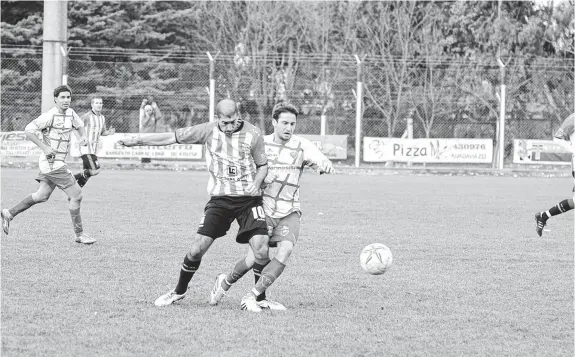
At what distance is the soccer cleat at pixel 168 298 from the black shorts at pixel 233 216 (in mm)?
523

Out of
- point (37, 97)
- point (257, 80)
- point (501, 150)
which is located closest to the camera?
point (501, 150)

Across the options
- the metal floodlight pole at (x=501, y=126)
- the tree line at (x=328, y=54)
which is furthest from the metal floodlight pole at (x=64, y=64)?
the metal floodlight pole at (x=501, y=126)

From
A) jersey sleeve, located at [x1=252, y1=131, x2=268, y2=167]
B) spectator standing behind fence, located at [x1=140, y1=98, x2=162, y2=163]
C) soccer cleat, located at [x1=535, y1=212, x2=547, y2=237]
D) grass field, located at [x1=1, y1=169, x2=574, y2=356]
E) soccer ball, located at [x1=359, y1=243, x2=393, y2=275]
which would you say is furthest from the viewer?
spectator standing behind fence, located at [x1=140, y1=98, x2=162, y2=163]

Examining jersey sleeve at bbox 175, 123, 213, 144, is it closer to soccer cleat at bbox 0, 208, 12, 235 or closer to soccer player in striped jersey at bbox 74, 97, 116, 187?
soccer cleat at bbox 0, 208, 12, 235

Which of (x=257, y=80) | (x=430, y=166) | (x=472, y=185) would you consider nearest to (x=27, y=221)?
(x=472, y=185)

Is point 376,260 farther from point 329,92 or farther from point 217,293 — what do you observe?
point 329,92

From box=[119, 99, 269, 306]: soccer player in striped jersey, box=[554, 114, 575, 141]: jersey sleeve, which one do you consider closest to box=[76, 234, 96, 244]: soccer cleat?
box=[119, 99, 269, 306]: soccer player in striped jersey

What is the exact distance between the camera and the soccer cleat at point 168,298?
23.1 feet

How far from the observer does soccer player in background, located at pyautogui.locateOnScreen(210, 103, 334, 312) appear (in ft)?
23.7

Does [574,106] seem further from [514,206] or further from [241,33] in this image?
[514,206]

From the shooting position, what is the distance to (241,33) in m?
40.8

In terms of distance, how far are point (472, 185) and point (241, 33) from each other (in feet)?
62.5

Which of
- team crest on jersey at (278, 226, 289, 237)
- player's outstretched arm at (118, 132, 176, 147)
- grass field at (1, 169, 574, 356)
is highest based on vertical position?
player's outstretched arm at (118, 132, 176, 147)

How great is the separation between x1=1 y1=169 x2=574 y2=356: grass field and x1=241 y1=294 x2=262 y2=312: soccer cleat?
3.1 inches
